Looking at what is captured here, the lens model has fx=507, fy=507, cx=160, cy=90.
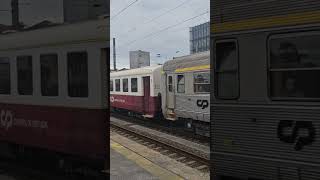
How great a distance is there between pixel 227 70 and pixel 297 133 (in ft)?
3.82

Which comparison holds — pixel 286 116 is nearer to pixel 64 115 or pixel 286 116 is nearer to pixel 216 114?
pixel 216 114

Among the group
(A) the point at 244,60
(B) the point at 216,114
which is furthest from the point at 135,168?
(A) the point at 244,60

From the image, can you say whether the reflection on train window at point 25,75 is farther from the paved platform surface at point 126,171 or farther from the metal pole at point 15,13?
the paved platform surface at point 126,171

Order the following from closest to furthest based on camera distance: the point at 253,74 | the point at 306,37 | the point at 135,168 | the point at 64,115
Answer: the point at 306,37 < the point at 253,74 < the point at 64,115 < the point at 135,168

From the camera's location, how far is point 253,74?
5797mm

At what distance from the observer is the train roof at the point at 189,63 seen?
39.3 feet

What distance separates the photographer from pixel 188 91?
13.7 m

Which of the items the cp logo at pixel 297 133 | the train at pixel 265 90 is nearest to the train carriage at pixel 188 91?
the train at pixel 265 90

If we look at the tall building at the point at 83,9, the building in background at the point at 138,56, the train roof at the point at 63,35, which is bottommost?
the building in background at the point at 138,56

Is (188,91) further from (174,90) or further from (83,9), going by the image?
(83,9)

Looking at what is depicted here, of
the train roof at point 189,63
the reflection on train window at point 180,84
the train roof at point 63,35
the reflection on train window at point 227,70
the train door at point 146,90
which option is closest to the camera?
the reflection on train window at point 227,70

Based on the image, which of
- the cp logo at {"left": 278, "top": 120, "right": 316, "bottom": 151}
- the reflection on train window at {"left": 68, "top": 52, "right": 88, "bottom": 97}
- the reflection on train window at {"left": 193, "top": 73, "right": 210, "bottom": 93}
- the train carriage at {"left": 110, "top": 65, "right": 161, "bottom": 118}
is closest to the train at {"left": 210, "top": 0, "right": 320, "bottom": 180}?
the cp logo at {"left": 278, "top": 120, "right": 316, "bottom": 151}

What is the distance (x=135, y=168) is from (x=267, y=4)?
469 cm

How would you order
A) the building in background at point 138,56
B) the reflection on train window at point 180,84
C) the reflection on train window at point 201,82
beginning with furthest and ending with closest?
the reflection on train window at point 180,84 < the reflection on train window at point 201,82 < the building in background at point 138,56
